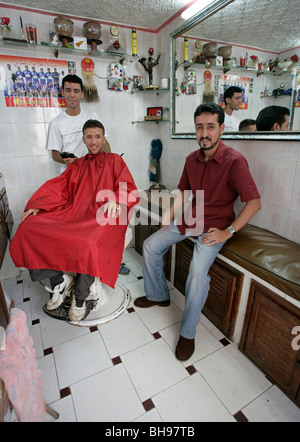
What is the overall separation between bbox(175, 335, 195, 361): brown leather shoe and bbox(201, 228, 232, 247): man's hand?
0.67m

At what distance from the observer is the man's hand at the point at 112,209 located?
183 centimetres

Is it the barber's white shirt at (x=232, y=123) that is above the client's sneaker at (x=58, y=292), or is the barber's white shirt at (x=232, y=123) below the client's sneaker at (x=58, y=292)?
above

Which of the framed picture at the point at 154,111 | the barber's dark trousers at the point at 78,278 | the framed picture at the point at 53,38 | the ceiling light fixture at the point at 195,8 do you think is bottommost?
the barber's dark trousers at the point at 78,278

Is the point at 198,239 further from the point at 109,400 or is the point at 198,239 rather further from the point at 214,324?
the point at 109,400

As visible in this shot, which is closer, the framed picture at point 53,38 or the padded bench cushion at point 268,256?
the padded bench cushion at point 268,256

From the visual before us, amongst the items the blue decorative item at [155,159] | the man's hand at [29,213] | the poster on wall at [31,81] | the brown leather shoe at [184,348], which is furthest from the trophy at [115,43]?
the brown leather shoe at [184,348]

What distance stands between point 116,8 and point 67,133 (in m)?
1.28

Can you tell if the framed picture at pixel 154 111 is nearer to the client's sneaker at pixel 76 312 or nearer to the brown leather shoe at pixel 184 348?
the client's sneaker at pixel 76 312

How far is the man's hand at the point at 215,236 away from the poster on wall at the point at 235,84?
3.50 feet

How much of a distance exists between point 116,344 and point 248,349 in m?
0.89

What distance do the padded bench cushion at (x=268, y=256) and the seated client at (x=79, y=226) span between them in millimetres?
803

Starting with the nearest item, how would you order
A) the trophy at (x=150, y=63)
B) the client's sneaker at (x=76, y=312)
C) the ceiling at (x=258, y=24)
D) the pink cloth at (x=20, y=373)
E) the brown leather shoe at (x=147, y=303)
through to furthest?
1. the pink cloth at (x=20, y=373)
2. the ceiling at (x=258, y=24)
3. the client's sneaker at (x=76, y=312)
4. the brown leather shoe at (x=147, y=303)
5. the trophy at (x=150, y=63)

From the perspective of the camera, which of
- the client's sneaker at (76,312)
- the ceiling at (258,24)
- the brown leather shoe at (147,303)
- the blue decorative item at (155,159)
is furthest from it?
the blue decorative item at (155,159)

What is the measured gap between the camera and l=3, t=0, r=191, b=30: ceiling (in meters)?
2.30
